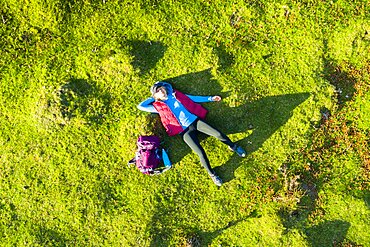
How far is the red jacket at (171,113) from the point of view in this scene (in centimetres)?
891

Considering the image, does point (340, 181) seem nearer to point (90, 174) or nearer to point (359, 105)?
point (359, 105)

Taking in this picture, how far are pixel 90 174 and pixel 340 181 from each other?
7291 millimetres

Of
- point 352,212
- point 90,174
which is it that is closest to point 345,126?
point 352,212

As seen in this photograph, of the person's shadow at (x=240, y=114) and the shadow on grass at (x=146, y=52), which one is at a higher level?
the shadow on grass at (x=146, y=52)

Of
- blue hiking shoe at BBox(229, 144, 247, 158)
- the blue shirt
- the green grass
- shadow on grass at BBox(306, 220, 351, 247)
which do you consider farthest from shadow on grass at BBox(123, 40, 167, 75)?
shadow on grass at BBox(306, 220, 351, 247)

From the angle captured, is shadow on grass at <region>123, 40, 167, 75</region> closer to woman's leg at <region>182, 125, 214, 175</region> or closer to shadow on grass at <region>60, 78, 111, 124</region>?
shadow on grass at <region>60, 78, 111, 124</region>

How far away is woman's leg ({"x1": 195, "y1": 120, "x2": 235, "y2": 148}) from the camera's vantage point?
29.4 ft

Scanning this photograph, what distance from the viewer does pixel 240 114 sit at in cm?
961

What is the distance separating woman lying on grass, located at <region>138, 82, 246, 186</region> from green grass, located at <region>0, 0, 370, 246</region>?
1.70 ft

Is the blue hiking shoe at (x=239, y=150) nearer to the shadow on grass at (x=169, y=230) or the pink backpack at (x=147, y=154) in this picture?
the shadow on grass at (x=169, y=230)

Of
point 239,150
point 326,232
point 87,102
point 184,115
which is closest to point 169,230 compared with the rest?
point 239,150

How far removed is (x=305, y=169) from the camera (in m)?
9.71

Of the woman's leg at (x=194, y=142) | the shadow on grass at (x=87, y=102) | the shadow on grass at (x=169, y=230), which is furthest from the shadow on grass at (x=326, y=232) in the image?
the shadow on grass at (x=87, y=102)

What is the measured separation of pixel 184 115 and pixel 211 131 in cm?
85
